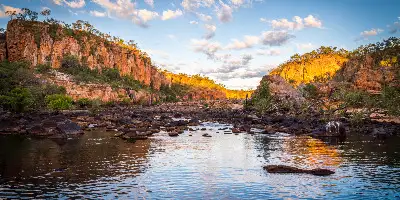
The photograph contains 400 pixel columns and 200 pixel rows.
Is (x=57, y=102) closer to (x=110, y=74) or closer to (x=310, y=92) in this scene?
(x=310, y=92)

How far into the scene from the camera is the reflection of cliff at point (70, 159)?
55.7 ft

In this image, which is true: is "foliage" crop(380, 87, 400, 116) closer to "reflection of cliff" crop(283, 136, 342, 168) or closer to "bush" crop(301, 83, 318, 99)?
"reflection of cliff" crop(283, 136, 342, 168)

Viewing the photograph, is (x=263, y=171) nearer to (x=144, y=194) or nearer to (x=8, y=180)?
(x=144, y=194)

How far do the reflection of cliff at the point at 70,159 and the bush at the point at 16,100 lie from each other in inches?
1018

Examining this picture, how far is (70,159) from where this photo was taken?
2131 centimetres

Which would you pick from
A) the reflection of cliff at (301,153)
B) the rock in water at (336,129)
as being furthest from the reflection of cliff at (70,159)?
the rock in water at (336,129)

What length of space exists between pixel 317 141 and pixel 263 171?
14.7 meters

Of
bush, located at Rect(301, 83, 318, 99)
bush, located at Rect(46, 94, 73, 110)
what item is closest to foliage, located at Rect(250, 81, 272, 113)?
bush, located at Rect(301, 83, 318, 99)

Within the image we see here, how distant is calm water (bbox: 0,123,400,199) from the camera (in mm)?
13938

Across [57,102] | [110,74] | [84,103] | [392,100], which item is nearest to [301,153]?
[392,100]

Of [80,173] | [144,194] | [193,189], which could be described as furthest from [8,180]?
[193,189]

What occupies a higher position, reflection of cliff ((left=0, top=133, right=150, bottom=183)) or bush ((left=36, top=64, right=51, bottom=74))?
bush ((left=36, top=64, right=51, bottom=74))

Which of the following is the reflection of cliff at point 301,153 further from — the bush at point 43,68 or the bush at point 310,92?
the bush at point 43,68

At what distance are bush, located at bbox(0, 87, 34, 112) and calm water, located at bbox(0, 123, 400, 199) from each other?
2667cm
